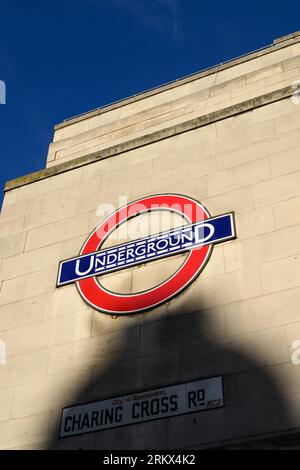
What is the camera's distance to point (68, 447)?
1265cm

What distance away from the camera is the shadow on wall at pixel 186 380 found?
11.5 meters

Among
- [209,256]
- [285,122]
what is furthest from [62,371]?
[285,122]

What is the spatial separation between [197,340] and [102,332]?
2.37 meters

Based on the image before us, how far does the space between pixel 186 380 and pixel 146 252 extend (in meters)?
3.82

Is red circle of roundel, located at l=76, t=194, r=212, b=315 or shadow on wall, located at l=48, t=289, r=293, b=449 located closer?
shadow on wall, located at l=48, t=289, r=293, b=449

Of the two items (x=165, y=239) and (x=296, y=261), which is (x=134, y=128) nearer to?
(x=165, y=239)

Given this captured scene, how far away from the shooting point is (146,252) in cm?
1543

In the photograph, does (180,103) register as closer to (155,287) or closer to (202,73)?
(202,73)

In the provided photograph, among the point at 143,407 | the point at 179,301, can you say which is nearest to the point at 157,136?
the point at 179,301

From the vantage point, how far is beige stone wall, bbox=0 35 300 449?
12141mm

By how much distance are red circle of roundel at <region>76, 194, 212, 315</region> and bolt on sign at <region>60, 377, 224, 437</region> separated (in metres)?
2.26

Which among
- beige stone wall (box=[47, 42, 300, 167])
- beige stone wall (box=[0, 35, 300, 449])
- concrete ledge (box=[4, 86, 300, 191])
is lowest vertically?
beige stone wall (box=[0, 35, 300, 449])

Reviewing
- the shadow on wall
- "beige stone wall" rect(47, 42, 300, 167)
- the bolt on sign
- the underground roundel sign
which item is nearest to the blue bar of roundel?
the underground roundel sign

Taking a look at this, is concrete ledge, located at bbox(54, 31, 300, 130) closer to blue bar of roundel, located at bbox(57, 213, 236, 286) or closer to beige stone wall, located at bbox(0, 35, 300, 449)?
beige stone wall, located at bbox(0, 35, 300, 449)
